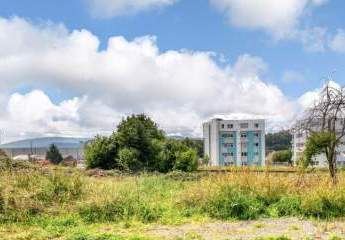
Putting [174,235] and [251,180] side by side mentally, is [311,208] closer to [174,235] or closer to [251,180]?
[251,180]

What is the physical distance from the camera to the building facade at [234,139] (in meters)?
102

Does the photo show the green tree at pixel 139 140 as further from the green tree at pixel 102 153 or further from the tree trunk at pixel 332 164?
the tree trunk at pixel 332 164

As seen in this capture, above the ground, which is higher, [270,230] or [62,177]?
[62,177]

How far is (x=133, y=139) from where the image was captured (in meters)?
33.5

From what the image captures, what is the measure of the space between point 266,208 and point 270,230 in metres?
1.77

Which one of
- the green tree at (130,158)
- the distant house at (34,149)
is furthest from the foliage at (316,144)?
the green tree at (130,158)

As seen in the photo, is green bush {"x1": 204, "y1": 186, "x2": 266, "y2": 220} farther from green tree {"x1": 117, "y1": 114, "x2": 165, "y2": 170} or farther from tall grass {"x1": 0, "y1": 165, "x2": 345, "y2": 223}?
green tree {"x1": 117, "y1": 114, "x2": 165, "y2": 170}

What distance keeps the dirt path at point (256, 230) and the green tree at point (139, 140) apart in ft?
77.5

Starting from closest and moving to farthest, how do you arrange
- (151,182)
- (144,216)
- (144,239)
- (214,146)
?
1. (144,239)
2. (144,216)
3. (151,182)
4. (214,146)

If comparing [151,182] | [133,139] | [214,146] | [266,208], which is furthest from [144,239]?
[214,146]

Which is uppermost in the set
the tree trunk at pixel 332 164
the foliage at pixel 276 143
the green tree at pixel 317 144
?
the foliage at pixel 276 143

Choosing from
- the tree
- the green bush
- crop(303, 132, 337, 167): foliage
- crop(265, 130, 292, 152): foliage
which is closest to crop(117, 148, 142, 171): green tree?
crop(303, 132, 337, 167): foliage

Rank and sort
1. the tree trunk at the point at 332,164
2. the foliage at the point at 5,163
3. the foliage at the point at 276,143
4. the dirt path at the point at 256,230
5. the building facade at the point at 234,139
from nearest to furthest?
the dirt path at the point at 256,230 < the tree trunk at the point at 332,164 < the foliage at the point at 5,163 < the building facade at the point at 234,139 < the foliage at the point at 276,143

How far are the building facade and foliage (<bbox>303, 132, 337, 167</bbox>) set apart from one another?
85.1 m
